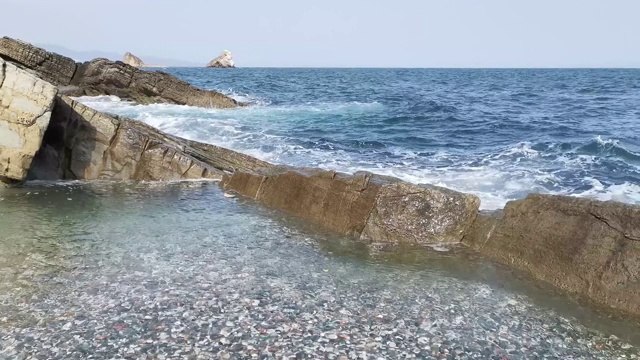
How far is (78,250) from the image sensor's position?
11.0 meters

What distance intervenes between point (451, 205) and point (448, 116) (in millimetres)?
28179

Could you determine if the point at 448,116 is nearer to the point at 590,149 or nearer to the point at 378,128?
the point at 378,128

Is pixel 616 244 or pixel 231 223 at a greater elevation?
pixel 616 244

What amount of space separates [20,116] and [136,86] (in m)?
29.0

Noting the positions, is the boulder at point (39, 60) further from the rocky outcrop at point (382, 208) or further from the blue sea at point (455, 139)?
the rocky outcrop at point (382, 208)

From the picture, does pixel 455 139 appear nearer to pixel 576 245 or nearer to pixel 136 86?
pixel 576 245

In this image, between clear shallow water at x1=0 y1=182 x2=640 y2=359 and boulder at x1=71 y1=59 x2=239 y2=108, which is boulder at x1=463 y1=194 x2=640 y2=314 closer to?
clear shallow water at x1=0 y1=182 x2=640 y2=359

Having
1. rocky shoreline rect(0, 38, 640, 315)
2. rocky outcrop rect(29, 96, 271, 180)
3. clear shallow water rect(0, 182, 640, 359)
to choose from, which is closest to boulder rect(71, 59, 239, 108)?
rocky shoreline rect(0, 38, 640, 315)

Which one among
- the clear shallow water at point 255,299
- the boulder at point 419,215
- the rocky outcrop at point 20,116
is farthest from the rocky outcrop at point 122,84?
the boulder at point 419,215

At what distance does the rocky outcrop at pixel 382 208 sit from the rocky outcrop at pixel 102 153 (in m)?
6.09

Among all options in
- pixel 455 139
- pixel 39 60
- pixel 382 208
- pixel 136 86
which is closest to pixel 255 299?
pixel 382 208

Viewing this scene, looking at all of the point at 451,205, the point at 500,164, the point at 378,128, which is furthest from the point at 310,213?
the point at 378,128

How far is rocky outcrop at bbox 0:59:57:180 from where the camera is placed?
51.2ft

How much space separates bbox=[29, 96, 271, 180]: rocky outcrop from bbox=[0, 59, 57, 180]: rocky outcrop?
1.85 metres
